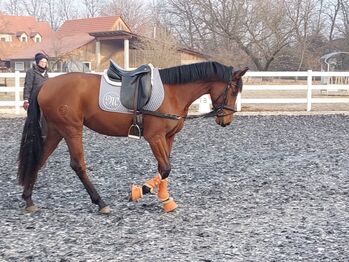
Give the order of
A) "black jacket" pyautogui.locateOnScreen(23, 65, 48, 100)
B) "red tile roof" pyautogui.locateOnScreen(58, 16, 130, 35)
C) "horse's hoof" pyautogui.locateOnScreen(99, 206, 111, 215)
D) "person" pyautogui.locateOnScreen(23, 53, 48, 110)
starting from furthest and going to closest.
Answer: "red tile roof" pyautogui.locateOnScreen(58, 16, 130, 35)
"black jacket" pyautogui.locateOnScreen(23, 65, 48, 100)
"person" pyautogui.locateOnScreen(23, 53, 48, 110)
"horse's hoof" pyautogui.locateOnScreen(99, 206, 111, 215)

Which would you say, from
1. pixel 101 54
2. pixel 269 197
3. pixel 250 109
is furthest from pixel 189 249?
pixel 101 54

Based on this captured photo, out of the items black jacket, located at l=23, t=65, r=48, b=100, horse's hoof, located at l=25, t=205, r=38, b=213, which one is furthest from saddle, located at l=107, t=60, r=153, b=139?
black jacket, located at l=23, t=65, r=48, b=100

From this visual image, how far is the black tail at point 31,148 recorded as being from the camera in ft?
18.4

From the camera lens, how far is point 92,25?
5678 centimetres

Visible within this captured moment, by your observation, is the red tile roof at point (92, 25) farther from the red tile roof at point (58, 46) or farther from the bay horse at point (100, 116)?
the bay horse at point (100, 116)

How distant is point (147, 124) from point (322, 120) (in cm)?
1072

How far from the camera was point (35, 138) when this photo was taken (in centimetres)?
563

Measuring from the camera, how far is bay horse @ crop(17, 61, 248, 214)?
545 centimetres

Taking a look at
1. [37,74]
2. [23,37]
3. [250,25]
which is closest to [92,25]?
[250,25]

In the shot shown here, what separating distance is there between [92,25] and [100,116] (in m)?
53.3

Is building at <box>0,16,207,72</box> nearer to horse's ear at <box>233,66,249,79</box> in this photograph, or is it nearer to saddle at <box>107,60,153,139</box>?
horse's ear at <box>233,66,249,79</box>

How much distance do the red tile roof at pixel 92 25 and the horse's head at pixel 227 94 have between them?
5002cm

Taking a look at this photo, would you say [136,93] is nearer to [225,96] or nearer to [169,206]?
[225,96]

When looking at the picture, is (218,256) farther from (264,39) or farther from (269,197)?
(264,39)
